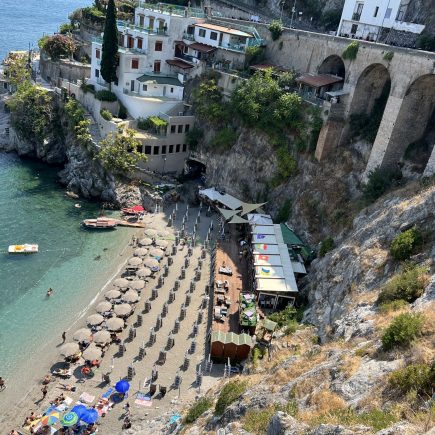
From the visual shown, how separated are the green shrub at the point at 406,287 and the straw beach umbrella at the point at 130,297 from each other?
20428 mm

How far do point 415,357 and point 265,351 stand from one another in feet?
49.2

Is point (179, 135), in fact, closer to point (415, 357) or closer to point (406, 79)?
point (406, 79)

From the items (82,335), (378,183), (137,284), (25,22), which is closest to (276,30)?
(378,183)

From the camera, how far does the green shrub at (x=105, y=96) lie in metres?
59.6

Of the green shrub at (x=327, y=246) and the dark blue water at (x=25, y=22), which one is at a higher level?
the dark blue water at (x=25, y=22)

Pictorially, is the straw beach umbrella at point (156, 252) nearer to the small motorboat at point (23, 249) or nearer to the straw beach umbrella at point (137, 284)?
the straw beach umbrella at point (137, 284)

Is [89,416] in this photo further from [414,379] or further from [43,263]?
[43,263]

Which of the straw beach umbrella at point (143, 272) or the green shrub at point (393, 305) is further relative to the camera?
the straw beach umbrella at point (143, 272)

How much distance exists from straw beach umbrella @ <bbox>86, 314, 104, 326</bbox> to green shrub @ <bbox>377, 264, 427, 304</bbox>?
21089 mm

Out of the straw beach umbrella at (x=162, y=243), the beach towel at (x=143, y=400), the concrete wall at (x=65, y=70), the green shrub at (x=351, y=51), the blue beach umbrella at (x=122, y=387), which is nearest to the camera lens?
the blue beach umbrella at (x=122, y=387)

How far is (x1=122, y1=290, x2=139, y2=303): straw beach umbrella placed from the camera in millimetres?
36344

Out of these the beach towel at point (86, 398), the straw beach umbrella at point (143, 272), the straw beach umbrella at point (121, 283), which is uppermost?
the straw beach umbrella at point (143, 272)

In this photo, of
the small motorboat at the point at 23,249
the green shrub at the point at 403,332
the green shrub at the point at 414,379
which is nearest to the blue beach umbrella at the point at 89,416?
the green shrub at the point at 403,332

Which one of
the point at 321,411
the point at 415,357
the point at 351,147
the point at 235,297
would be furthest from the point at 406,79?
the point at 321,411
